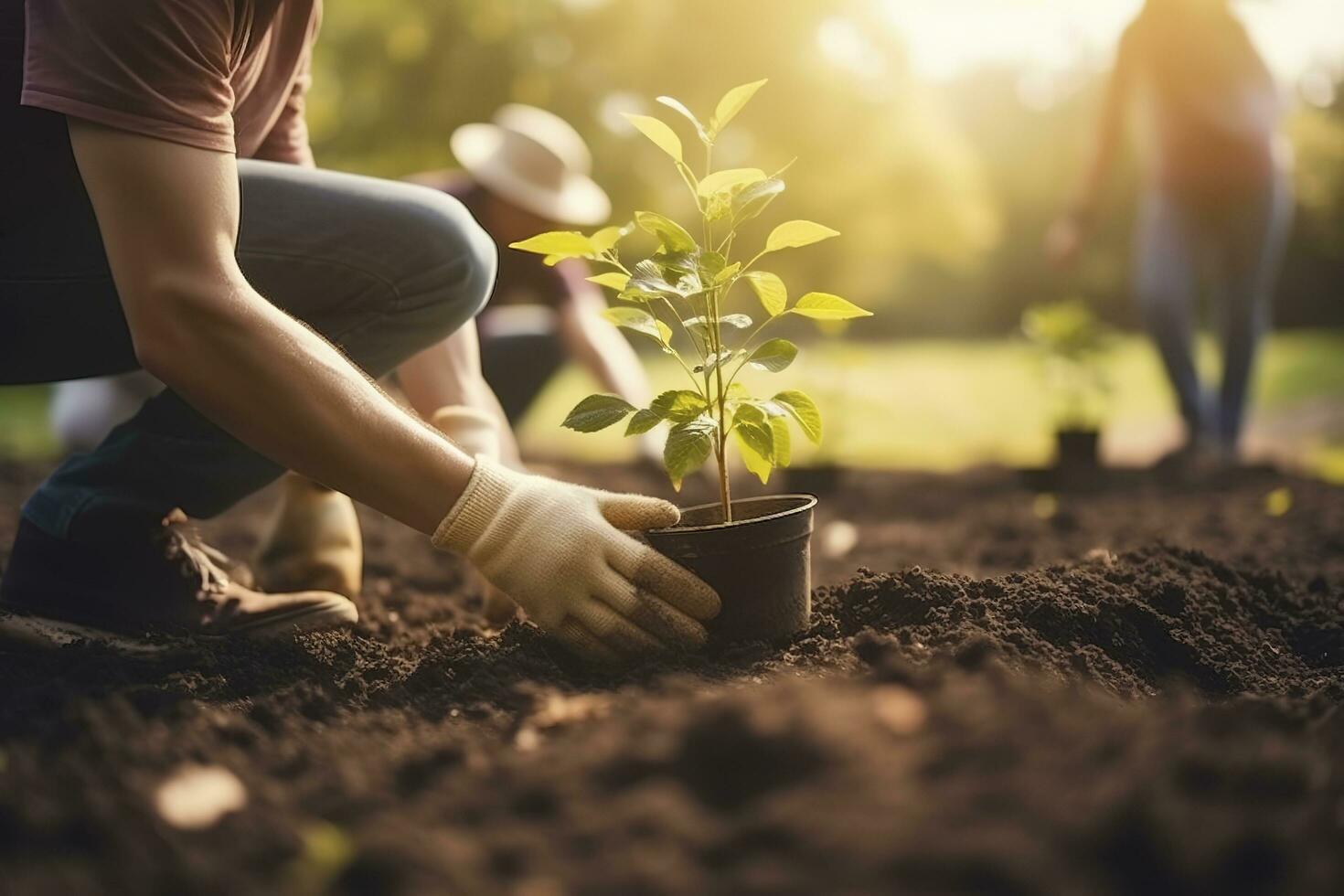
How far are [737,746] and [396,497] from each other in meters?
0.80

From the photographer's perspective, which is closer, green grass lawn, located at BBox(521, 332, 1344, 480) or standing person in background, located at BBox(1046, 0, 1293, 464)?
standing person in background, located at BBox(1046, 0, 1293, 464)

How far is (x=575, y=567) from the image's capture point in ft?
5.75

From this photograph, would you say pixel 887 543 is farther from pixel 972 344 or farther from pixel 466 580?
pixel 972 344

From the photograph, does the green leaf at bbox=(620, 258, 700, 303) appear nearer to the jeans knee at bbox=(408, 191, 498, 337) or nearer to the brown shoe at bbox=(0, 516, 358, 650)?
the jeans knee at bbox=(408, 191, 498, 337)

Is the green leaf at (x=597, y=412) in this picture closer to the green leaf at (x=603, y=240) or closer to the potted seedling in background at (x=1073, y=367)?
the green leaf at (x=603, y=240)

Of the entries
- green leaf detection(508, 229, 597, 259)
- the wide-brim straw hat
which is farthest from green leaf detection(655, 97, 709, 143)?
the wide-brim straw hat

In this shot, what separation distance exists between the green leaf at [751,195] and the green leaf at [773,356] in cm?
21

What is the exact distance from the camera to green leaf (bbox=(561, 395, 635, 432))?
6.03ft

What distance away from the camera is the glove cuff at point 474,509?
1.73 m

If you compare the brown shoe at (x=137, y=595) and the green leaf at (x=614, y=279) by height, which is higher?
the green leaf at (x=614, y=279)

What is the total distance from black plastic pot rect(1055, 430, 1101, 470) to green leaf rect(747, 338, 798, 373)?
3.40 meters

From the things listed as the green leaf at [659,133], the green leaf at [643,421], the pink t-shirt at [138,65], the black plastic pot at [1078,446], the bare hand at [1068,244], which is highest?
the pink t-shirt at [138,65]

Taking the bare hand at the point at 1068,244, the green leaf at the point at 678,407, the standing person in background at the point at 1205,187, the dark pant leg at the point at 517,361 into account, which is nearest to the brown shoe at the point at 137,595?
the green leaf at the point at 678,407

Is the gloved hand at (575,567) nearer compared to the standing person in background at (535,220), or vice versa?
the gloved hand at (575,567)
